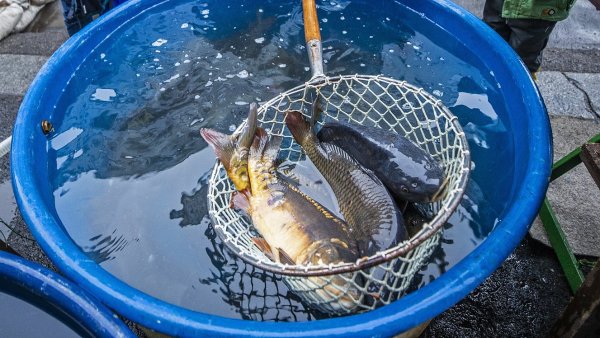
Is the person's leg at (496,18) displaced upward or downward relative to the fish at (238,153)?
downward

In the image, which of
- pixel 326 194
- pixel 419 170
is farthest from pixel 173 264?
pixel 419 170

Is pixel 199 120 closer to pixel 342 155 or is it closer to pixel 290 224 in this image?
pixel 342 155

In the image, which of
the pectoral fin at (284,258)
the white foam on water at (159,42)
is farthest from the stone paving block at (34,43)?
the pectoral fin at (284,258)

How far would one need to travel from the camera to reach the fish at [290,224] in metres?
1.84

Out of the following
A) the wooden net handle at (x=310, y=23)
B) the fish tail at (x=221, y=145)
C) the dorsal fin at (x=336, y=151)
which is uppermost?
the wooden net handle at (x=310, y=23)

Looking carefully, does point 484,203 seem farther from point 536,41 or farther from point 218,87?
point 218,87

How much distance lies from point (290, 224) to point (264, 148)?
55 cm

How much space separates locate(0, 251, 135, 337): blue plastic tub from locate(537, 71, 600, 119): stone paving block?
12.3 ft

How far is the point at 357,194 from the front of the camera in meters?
2.28

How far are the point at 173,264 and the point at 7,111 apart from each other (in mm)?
2858

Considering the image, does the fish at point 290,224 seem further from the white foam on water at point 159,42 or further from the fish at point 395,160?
the white foam on water at point 159,42

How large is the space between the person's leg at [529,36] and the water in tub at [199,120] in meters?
0.50

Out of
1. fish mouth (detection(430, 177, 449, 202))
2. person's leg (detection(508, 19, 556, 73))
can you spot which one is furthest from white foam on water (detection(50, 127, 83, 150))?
person's leg (detection(508, 19, 556, 73))

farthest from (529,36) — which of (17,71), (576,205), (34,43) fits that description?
(34,43)
